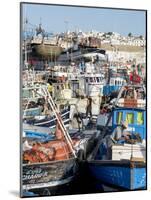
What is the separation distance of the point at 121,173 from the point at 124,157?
133 millimetres

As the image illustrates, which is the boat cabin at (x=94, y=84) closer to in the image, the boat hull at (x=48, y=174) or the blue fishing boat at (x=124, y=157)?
the blue fishing boat at (x=124, y=157)

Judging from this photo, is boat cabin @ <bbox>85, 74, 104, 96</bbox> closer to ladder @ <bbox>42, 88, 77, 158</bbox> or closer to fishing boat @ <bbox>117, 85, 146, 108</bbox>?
fishing boat @ <bbox>117, 85, 146, 108</bbox>

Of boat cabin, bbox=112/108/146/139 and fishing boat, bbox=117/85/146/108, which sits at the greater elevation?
fishing boat, bbox=117/85/146/108

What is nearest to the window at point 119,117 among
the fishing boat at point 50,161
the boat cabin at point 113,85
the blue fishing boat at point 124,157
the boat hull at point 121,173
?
the blue fishing boat at point 124,157

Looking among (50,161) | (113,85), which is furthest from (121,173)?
(113,85)

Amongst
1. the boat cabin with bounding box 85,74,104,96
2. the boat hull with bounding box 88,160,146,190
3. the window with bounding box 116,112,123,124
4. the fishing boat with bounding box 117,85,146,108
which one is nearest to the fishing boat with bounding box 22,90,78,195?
the boat hull with bounding box 88,160,146,190

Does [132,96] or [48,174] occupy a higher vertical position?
[132,96]

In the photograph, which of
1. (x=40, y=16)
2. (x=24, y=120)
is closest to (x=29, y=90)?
(x=24, y=120)

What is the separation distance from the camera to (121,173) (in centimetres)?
452

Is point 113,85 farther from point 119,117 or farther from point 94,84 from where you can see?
point 119,117

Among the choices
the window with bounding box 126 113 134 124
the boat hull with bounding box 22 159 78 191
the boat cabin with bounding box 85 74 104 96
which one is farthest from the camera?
the window with bounding box 126 113 134 124

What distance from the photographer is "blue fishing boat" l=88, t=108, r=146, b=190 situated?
4480 millimetres

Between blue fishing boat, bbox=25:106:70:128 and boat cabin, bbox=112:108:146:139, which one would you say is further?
boat cabin, bbox=112:108:146:139

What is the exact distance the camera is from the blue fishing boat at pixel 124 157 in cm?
448
